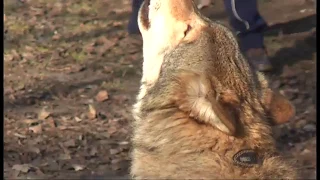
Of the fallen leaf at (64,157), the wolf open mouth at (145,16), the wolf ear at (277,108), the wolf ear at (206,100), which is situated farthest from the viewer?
the fallen leaf at (64,157)

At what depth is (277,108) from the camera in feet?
13.5

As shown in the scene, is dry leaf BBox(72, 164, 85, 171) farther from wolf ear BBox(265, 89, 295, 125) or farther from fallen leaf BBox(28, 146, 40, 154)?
wolf ear BBox(265, 89, 295, 125)

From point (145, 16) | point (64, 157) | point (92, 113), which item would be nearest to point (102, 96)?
point (92, 113)

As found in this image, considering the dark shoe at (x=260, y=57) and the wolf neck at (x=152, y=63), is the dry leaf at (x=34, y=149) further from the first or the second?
the wolf neck at (x=152, y=63)

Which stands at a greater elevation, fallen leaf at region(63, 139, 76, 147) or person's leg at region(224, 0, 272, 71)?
person's leg at region(224, 0, 272, 71)

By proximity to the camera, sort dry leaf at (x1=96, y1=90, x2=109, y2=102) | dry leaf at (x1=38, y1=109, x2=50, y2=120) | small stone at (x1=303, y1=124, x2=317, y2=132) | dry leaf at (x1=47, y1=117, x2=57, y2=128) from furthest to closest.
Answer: dry leaf at (x1=96, y1=90, x2=109, y2=102), dry leaf at (x1=38, y1=109, x2=50, y2=120), dry leaf at (x1=47, y1=117, x2=57, y2=128), small stone at (x1=303, y1=124, x2=317, y2=132)

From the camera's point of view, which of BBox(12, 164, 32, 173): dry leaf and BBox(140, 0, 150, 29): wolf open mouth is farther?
BBox(12, 164, 32, 173): dry leaf

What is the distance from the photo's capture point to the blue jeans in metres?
8.58

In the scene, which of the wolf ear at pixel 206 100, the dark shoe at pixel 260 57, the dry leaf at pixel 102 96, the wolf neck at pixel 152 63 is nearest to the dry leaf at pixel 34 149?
the dry leaf at pixel 102 96

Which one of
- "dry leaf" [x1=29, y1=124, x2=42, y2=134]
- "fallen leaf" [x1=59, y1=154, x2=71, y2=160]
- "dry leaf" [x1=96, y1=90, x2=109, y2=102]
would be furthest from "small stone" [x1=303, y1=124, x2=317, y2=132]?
"dry leaf" [x1=29, y1=124, x2=42, y2=134]

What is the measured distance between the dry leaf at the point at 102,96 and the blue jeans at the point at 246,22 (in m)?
1.53

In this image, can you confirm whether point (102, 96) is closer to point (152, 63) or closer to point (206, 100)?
point (152, 63)

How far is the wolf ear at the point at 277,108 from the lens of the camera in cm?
406

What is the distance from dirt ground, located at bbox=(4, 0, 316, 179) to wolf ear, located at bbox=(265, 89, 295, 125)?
176 centimetres
